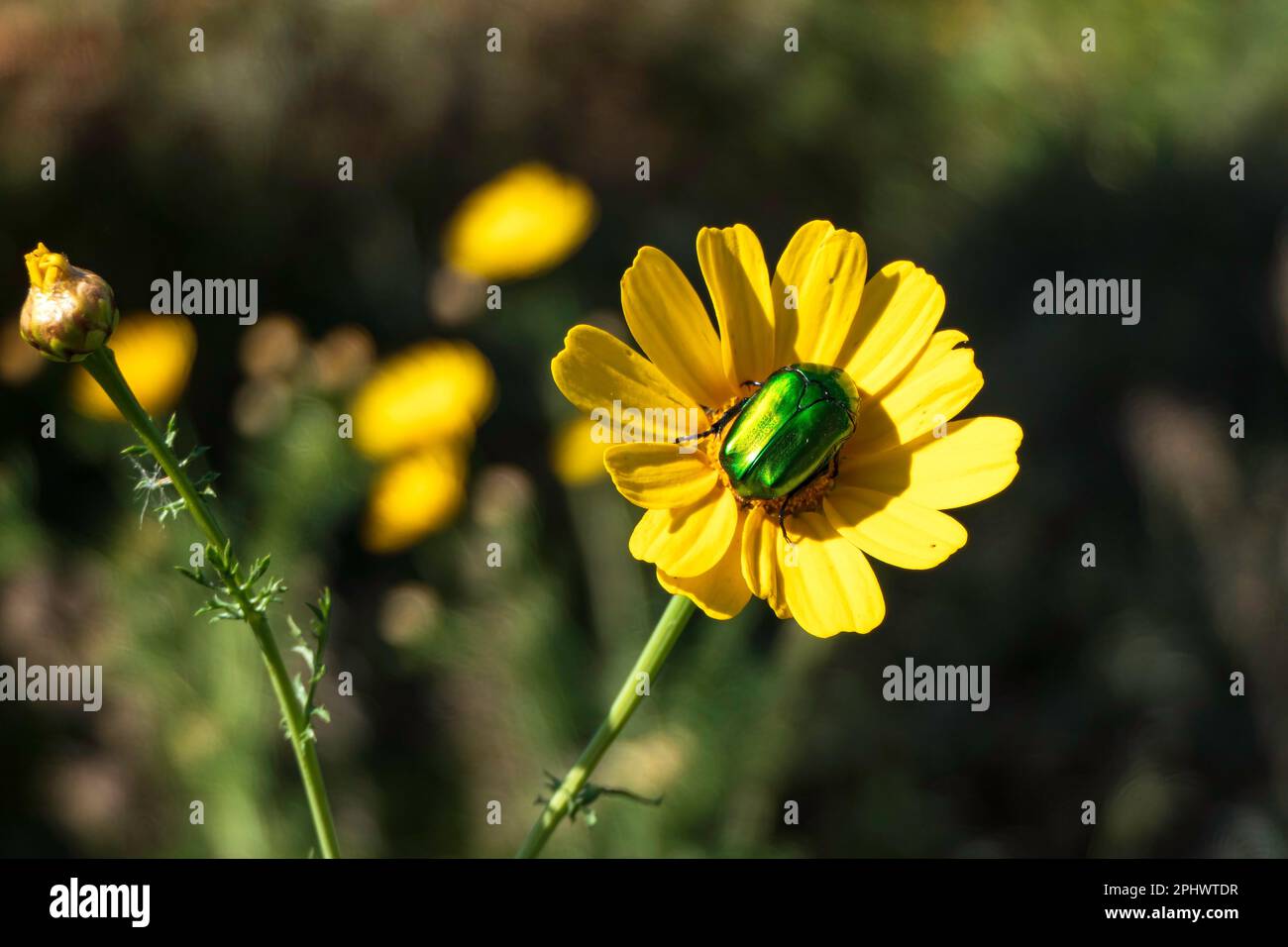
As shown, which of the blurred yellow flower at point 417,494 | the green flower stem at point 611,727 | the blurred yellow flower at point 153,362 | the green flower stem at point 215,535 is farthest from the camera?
the blurred yellow flower at point 153,362

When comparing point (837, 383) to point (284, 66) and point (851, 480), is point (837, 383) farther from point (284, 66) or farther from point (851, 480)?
point (284, 66)

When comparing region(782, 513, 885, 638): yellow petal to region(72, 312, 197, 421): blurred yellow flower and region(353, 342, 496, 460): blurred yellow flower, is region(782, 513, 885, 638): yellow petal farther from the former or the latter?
region(72, 312, 197, 421): blurred yellow flower

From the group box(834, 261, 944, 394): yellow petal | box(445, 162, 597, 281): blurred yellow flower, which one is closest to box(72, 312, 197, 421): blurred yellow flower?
box(445, 162, 597, 281): blurred yellow flower

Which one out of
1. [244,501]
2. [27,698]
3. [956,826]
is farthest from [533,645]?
[27,698]

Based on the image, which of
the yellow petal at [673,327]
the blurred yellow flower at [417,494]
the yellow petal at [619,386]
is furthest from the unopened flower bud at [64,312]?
the blurred yellow flower at [417,494]

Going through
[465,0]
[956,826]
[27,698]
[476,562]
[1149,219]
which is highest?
[465,0]

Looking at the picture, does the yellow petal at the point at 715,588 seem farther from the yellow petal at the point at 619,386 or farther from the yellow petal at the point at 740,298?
the yellow petal at the point at 740,298

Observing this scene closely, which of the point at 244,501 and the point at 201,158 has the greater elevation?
the point at 201,158
